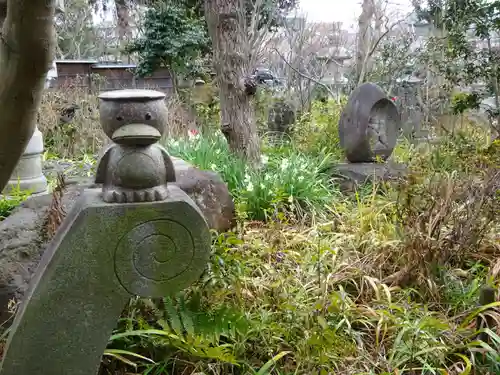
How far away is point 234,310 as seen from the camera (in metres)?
2.54

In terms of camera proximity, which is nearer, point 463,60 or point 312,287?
point 312,287

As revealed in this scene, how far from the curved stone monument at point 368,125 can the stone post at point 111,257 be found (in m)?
3.70

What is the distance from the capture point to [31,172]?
5.00 meters

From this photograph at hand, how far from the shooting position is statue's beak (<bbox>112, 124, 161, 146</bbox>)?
76.5 inches

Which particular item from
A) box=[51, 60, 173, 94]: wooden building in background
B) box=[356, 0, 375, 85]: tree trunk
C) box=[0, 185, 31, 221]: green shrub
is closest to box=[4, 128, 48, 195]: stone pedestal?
box=[0, 185, 31, 221]: green shrub

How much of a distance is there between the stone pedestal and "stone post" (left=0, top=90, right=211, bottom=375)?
3.18 m

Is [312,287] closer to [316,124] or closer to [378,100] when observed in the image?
[378,100]

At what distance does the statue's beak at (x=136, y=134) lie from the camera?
194cm

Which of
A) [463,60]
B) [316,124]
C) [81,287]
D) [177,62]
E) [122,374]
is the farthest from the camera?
[177,62]

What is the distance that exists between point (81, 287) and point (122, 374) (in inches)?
24.5

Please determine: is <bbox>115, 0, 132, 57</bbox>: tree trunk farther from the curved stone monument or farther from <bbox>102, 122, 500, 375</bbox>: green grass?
<bbox>102, 122, 500, 375</bbox>: green grass

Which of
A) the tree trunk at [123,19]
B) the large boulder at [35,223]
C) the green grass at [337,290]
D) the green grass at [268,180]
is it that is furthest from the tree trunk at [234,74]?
the tree trunk at [123,19]

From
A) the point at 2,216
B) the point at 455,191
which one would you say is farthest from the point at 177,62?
the point at 455,191

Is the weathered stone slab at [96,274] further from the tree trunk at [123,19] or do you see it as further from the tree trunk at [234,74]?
the tree trunk at [123,19]
